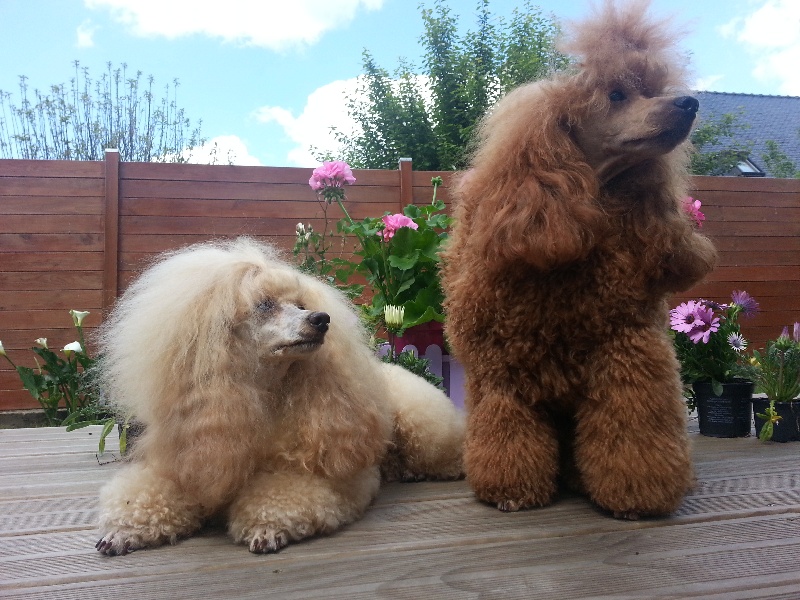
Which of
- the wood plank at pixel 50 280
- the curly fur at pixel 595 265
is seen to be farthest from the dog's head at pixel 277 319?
the wood plank at pixel 50 280

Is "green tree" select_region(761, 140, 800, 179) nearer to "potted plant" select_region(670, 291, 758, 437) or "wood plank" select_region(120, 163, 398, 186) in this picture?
"wood plank" select_region(120, 163, 398, 186)

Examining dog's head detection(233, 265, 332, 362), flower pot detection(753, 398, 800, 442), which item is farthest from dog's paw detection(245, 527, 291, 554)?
flower pot detection(753, 398, 800, 442)

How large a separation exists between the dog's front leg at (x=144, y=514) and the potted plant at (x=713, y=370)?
1629mm

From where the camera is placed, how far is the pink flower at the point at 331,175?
225 cm

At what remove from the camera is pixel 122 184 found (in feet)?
11.5

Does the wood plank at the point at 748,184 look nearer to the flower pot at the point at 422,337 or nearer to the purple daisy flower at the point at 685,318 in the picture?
the purple daisy flower at the point at 685,318

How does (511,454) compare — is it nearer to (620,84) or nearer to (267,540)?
(267,540)

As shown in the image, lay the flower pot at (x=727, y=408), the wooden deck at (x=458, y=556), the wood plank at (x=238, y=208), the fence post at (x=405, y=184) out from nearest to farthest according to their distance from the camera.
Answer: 1. the wooden deck at (x=458, y=556)
2. the flower pot at (x=727, y=408)
3. the wood plank at (x=238, y=208)
4. the fence post at (x=405, y=184)

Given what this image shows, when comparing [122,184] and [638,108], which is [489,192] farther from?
[122,184]

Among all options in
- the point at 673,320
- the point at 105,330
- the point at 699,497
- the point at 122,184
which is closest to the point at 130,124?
the point at 122,184

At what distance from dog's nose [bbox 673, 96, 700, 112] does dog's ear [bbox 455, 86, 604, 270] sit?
19cm

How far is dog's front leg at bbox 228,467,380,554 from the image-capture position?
1022 millimetres

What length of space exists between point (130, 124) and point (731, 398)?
6034mm

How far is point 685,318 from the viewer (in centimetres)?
196
